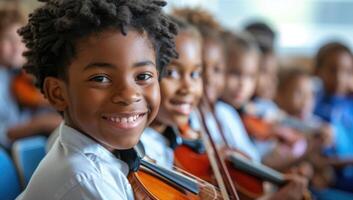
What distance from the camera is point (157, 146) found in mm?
1044

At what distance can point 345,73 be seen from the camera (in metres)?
2.16

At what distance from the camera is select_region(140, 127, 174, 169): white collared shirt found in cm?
101

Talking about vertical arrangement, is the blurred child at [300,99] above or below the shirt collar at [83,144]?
below

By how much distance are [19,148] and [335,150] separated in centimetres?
117

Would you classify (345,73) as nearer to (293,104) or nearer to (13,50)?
(293,104)

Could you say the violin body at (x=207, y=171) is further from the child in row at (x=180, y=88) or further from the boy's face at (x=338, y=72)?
the boy's face at (x=338, y=72)

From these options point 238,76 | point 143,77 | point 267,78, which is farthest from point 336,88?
point 143,77

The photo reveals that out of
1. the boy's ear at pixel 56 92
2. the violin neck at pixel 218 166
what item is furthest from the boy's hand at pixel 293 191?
the boy's ear at pixel 56 92

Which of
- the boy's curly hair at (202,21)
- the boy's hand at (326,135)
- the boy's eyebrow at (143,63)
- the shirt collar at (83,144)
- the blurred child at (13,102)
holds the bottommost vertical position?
the boy's hand at (326,135)

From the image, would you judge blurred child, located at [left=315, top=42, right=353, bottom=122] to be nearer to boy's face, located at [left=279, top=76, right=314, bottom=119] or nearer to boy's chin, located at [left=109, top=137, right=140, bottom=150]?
boy's face, located at [left=279, top=76, right=314, bottom=119]

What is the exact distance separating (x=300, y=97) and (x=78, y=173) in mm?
1627

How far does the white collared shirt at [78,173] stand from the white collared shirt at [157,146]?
0.22 meters

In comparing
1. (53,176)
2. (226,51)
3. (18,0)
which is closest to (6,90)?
(18,0)

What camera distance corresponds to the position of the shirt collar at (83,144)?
76cm
